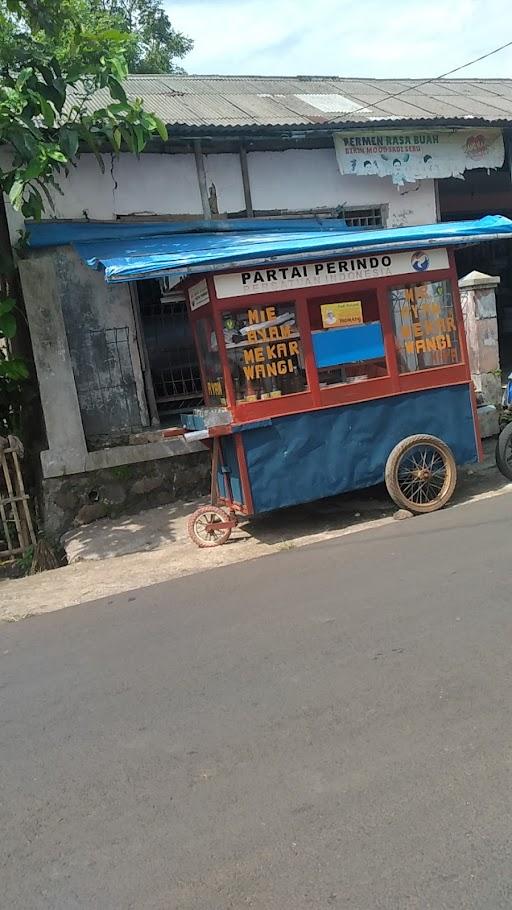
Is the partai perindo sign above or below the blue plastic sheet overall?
above

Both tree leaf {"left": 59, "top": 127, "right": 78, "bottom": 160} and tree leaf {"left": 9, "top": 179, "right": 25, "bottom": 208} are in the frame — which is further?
tree leaf {"left": 59, "top": 127, "right": 78, "bottom": 160}

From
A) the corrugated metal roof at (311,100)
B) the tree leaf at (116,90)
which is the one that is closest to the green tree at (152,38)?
the corrugated metal roof at (311,100)

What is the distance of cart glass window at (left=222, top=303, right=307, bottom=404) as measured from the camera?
249 inches

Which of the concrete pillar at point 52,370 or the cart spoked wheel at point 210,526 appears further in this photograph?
the concrete pillar at point 52,370

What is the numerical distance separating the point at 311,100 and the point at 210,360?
6.26 metres

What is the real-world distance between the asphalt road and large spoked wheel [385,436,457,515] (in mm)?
1620

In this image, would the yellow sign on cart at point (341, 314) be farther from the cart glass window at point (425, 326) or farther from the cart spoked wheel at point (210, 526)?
the cart spoked wheel at point (210, 526)

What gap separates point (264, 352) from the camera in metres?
6.45

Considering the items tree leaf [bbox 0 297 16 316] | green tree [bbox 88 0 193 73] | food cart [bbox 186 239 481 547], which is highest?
green tree [bbox 88 0 193 73]

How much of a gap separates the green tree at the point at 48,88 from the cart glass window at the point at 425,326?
2943mm

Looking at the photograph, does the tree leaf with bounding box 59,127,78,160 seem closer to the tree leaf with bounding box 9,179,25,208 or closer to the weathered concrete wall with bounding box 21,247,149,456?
the tree leaf with bounding box 9,179,25,208

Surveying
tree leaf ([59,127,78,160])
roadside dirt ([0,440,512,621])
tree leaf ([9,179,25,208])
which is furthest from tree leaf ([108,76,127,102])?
roadside dirt ([0,440,512,621])

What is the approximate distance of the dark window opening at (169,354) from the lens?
30.6 feet

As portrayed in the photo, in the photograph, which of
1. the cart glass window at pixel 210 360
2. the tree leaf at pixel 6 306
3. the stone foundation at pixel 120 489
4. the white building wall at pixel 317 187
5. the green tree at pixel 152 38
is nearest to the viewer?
the cart glass window at pixel 210 360
